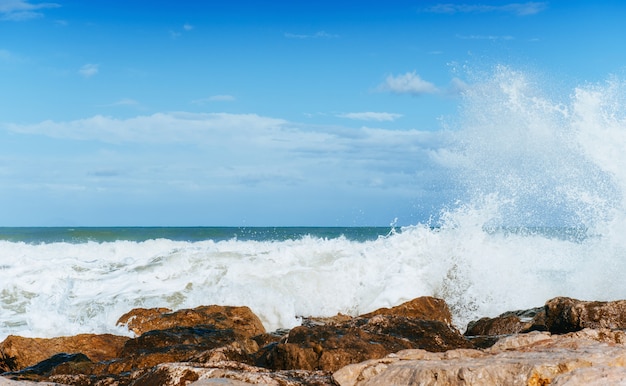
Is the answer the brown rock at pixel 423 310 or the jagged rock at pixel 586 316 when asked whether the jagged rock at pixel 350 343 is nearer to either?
the jagged rock at pixel 586 316

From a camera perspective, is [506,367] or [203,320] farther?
[203,320]

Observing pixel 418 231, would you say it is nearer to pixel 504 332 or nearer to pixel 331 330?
pixel 504 332

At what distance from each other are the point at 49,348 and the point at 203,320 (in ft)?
7.12

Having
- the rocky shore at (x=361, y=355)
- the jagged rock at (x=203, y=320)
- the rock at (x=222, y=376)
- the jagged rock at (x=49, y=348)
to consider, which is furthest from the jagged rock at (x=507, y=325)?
the rock at (x=222, y=376)

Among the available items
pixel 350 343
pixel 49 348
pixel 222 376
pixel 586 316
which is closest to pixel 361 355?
pixel 350 343

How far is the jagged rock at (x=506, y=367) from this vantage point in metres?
3.69

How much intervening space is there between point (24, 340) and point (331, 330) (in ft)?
13.7

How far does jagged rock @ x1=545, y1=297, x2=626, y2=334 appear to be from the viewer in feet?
25.4

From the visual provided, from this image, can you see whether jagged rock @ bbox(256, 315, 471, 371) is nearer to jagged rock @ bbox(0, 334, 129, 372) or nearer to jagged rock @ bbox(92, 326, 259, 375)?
jagged rock @ bbox(92, 326, 259, 375)

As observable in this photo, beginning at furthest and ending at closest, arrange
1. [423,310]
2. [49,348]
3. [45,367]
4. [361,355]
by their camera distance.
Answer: [423,310] < [49,348] < [45,367] < [361,355]

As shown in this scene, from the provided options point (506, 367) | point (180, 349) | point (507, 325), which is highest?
point (506, 367)

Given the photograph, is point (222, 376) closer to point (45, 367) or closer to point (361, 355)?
point (361, 355)

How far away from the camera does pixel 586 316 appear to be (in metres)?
7.80

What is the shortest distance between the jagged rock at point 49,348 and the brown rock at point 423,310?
4206 mm
